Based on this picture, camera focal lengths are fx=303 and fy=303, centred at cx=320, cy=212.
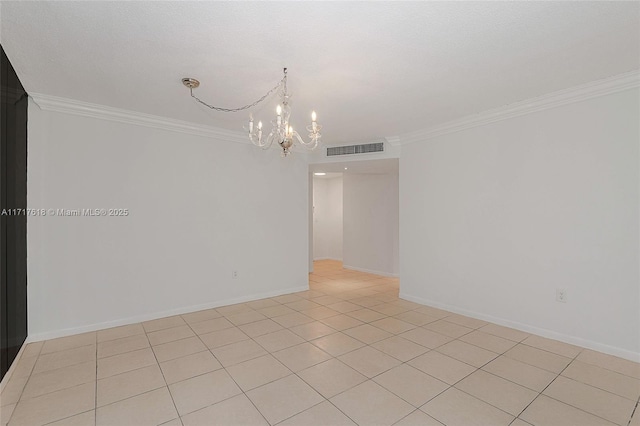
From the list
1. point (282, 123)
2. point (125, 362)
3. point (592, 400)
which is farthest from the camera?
point (125, 362)

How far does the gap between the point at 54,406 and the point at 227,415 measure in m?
1.28

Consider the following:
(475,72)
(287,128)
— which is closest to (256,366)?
(287,128)

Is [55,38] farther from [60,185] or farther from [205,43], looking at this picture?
[60,185]

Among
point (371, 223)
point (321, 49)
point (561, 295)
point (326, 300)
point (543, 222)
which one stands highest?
point (321, 49)

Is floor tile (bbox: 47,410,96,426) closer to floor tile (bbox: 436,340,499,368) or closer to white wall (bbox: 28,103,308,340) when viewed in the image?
white wall (bbox: 28,103,308,340)

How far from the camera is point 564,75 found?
2.79 m

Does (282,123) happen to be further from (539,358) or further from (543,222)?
(539,358)

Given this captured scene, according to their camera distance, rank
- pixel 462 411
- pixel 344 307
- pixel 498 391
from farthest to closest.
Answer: pixel 344 307, pixel 498 391, pixel 462 411

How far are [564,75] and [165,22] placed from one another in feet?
11.0

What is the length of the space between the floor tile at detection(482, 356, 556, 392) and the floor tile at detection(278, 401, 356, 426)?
4.80ft

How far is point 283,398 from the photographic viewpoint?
2266mm

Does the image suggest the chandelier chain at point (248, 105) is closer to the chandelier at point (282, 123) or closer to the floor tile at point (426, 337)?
the chandelier at point (282, 123)

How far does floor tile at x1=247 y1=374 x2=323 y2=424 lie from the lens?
2.11 m

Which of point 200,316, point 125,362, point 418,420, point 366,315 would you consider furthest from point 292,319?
point 418,420
